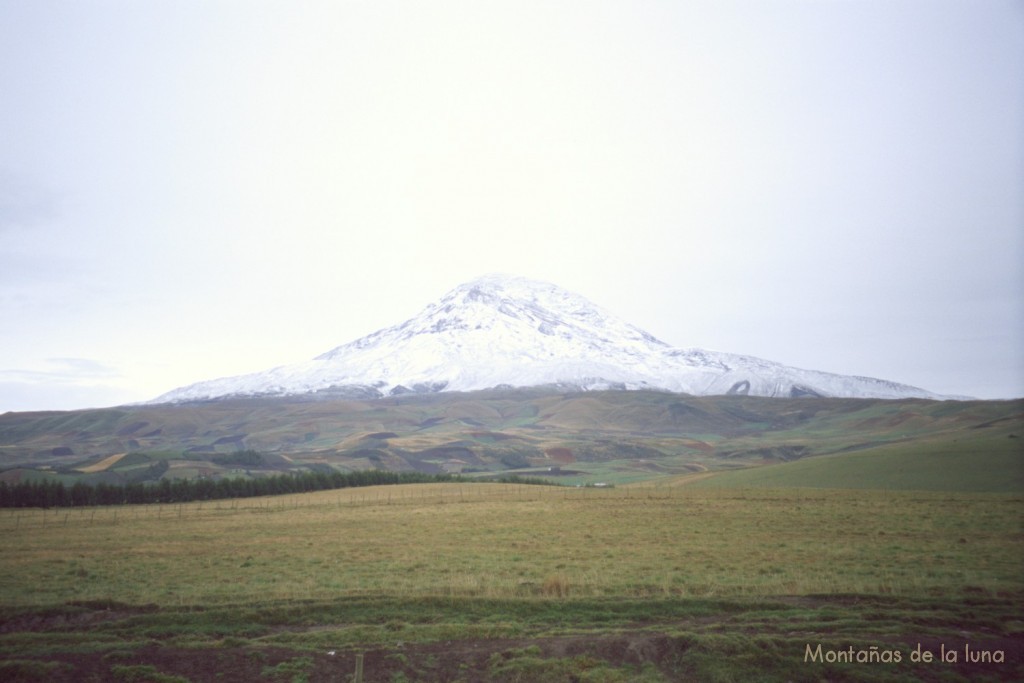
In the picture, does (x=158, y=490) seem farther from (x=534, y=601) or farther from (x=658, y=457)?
(x=658, y=457)

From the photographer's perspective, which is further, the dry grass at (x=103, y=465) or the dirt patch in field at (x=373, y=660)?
the dry grass at (x=103, y=465)

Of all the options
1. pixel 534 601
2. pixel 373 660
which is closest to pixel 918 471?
pixel 534 601

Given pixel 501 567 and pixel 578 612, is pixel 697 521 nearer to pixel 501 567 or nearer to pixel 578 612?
pixel 501 567

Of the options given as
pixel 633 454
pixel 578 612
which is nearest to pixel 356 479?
pixel 578 612

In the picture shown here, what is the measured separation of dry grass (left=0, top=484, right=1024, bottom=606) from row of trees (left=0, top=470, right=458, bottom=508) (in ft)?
45.5

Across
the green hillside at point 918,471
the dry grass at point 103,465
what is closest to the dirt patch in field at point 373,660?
the green hillside at point 918,471

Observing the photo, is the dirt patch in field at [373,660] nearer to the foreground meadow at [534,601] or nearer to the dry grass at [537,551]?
the foreground meadow at [534,601]

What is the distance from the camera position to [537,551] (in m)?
27.4

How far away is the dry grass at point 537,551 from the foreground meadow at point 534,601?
163 millimetres

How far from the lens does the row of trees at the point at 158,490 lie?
60094 mm

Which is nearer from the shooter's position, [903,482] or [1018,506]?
[1018,506]

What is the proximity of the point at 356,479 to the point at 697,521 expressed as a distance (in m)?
56.7

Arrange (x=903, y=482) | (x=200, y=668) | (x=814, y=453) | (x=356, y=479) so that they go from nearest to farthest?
1. (x=200, y=668)
2. (x=903, y=482)
3. (x=356, y=479)
4. (x=814, y=453)

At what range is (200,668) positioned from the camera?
45.3 feet
